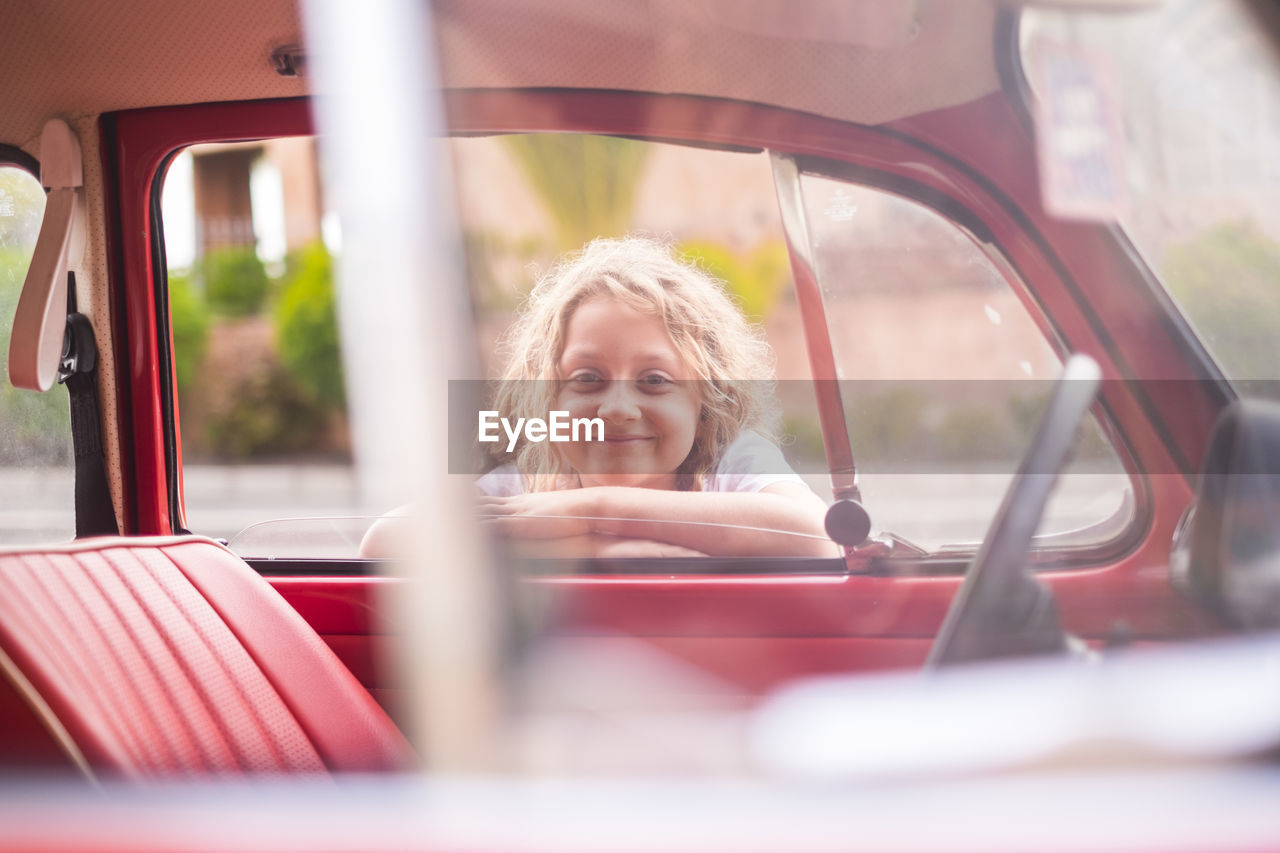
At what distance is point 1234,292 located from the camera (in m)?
1.21

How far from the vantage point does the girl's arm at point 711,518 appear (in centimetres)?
138

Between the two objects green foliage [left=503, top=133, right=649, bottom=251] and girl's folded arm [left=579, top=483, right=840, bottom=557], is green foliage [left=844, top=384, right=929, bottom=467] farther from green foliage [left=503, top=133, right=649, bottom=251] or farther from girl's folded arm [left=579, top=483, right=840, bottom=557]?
green foliage [left=503, top=133, right=649, bottom=251]

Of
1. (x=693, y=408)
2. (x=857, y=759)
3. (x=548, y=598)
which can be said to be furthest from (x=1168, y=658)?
(x=693, y=408)

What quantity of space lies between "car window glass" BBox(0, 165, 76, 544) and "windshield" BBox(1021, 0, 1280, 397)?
1.81 meters

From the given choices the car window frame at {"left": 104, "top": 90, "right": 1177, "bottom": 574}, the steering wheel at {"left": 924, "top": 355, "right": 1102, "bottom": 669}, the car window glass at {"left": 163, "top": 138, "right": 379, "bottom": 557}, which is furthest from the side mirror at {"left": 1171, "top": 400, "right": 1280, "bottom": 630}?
the car window glass at {"left": 163, "top": 138, "right": 379, "bottom": 557}

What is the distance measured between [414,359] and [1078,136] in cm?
104

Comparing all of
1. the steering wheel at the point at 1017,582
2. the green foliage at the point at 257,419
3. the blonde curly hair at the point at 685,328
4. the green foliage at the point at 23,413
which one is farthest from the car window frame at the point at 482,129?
the green foliage at the point at 257,419

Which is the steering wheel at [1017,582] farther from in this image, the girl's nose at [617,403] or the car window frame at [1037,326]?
the girl's nose at [617,403]

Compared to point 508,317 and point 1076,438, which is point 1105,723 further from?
point 508,317

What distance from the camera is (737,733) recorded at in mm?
884

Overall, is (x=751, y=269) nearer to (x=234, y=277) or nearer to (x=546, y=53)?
(x=546, y=53)

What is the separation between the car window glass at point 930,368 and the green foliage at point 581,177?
306mm

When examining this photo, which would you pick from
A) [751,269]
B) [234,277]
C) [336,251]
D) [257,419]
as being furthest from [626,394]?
[257,419]

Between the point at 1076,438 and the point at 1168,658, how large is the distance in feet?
0.90
